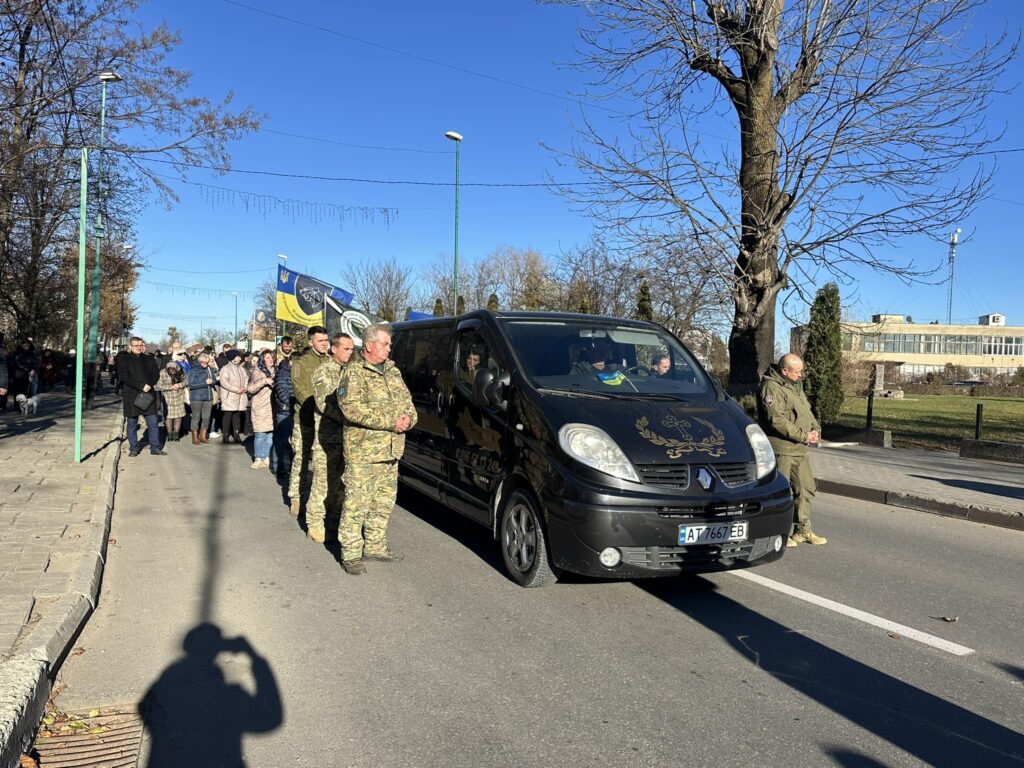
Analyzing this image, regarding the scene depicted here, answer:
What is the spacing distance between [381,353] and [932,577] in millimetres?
4745

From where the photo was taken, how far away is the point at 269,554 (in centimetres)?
638

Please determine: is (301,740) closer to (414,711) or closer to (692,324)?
(414,711)

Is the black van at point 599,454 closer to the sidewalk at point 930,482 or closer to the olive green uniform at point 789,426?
the olive green uniform at point 789,426

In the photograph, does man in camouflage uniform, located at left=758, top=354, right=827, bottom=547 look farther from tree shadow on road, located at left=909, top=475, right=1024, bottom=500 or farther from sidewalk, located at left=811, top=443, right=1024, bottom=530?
tree shadow on road, located at left=909, top=475, right=1024, bottom=500

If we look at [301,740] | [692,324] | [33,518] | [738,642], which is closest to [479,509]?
[738,642]

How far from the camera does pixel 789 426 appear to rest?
6.64 metres

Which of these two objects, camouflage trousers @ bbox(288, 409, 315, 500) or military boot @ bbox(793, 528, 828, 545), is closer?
military boot @ bbox(793, 528, 828, 545)

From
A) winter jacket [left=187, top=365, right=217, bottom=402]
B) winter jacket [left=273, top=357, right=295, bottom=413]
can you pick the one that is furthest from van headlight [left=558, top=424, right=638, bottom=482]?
winter jacket [left=187, top=365, right=217, bottom=402]

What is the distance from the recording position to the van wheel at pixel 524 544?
5.21 m

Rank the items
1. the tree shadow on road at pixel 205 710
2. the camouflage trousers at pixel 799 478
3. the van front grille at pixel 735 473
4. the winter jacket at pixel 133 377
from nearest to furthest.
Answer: the tree shadow on road at pixel 205 710
the van front grille at pixel 735 473
the camouflage trousers at pixel 799 478
the winter jacket at pixel 133 377

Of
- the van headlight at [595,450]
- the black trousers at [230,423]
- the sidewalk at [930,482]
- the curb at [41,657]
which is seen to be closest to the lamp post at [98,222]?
the black trousers at [230,423]

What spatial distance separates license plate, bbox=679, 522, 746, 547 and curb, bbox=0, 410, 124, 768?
3503 mm

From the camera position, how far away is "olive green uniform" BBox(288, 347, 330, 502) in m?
7.71

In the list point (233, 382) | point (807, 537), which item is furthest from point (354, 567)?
point (233, 382)
